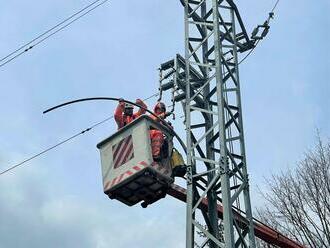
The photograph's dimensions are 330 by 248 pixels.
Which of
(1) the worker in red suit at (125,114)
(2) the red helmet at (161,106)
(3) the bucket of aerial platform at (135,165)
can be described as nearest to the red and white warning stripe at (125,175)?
(3) the bucket of aerial platform at (135,165)

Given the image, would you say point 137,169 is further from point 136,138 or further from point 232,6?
point 232,6

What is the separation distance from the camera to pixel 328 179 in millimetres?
Result: 17578

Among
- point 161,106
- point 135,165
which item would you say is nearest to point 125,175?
point 135,165

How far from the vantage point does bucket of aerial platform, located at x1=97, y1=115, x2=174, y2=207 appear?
8344 mm

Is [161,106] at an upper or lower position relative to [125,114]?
upper

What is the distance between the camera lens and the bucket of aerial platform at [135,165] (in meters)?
8.34

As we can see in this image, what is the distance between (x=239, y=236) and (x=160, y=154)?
1686mm

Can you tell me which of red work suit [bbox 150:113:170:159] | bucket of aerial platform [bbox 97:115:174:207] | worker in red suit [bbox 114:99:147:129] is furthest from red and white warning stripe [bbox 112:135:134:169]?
worker in red suit [bbox 114:99:147:129]

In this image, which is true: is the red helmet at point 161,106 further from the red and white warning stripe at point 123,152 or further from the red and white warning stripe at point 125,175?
the red and white warning stripe at point 125,175

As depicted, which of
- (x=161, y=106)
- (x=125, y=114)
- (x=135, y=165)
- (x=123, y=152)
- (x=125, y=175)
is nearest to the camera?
(x=135, y=165)

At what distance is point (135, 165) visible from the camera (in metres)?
8.38

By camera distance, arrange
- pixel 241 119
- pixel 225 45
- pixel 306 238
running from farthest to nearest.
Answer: pixel 306 238 → pixel 225 45 → pixel 241 119

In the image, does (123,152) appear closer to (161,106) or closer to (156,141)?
(156,141)

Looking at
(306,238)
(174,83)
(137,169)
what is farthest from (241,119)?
(306,238)
